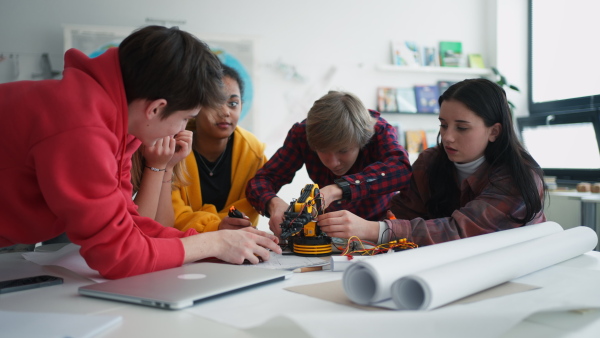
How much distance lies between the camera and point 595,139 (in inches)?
151

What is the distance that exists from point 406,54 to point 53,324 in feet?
14.3

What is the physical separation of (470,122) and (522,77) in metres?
3.63

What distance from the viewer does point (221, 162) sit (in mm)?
2254

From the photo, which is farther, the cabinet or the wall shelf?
the wall shelf

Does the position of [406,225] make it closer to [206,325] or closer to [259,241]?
[259,241]

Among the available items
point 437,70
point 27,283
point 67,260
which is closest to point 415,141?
point 437,70

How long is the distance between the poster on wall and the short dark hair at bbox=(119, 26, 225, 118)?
9.21ft

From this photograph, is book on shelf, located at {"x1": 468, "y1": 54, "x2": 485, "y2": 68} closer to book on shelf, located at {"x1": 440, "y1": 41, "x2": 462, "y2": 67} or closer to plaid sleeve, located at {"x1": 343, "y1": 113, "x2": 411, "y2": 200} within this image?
book on shelf, located at {"x1": 440, "y1": 41, "x2": 462, "y2": 67}

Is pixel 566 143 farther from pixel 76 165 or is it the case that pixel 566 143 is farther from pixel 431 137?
pixel 76 165

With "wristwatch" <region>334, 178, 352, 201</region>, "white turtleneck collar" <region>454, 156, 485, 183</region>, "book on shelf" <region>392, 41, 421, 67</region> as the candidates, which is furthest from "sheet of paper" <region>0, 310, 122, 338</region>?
"book on shelf" <region>392, 41, 421, 67</region>

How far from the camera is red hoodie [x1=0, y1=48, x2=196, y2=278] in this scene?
95 centimetres

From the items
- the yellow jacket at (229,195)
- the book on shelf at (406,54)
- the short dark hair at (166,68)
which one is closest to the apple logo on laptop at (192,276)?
the short dark hair at (166,68)

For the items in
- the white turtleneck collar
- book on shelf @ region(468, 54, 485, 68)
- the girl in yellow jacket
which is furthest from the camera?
book on shelf @ region(468, 54, 485, 68)

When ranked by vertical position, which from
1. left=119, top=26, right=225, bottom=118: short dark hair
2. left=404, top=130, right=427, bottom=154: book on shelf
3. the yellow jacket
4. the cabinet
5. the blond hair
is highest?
left=119, top=26, right=225, bottom=118: short dark hair
